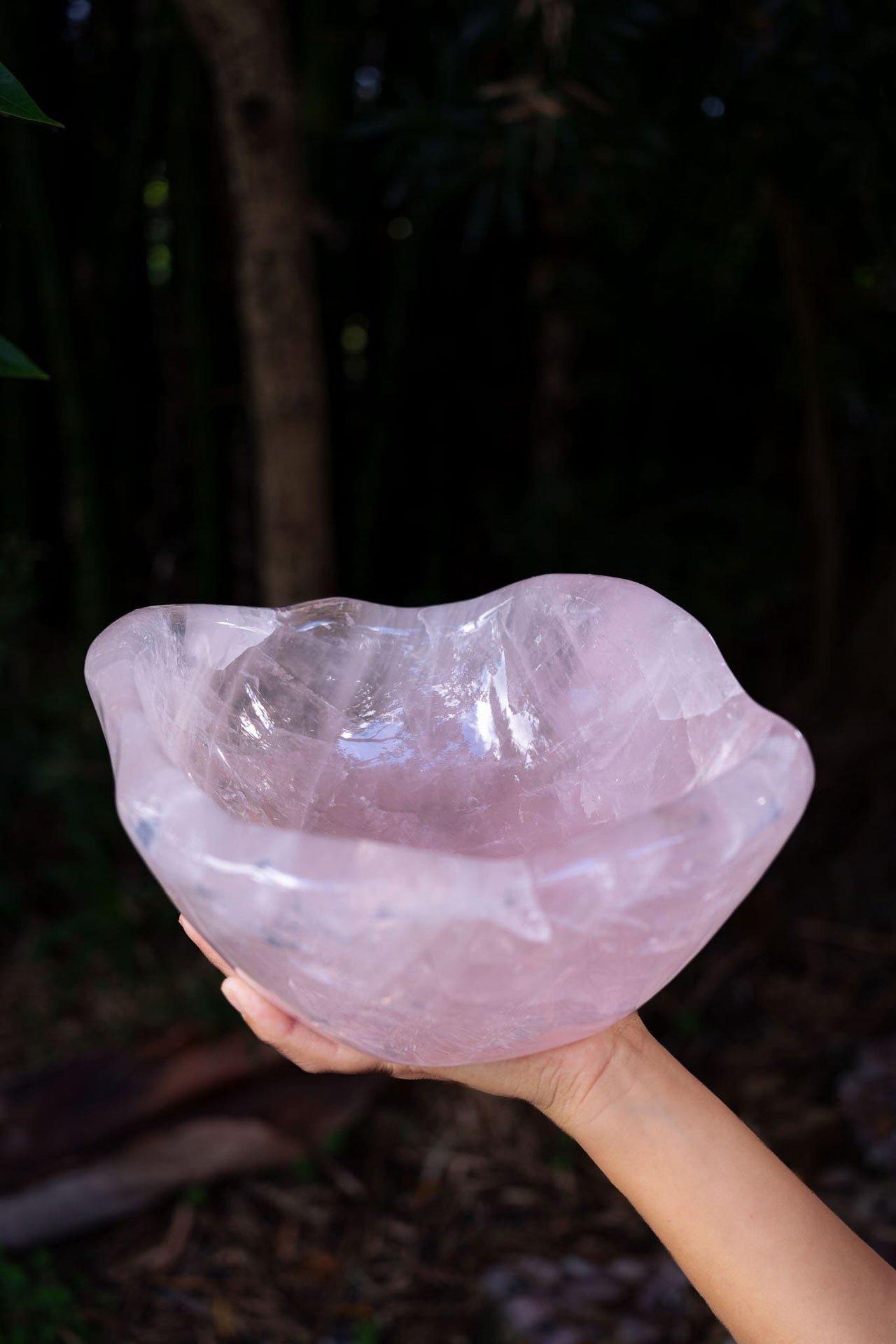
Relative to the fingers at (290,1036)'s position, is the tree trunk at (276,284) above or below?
above

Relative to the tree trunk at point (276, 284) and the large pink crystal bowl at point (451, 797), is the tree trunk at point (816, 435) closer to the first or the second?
the tree trunk at point (276, 284)

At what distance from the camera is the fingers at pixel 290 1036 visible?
0.57 meters

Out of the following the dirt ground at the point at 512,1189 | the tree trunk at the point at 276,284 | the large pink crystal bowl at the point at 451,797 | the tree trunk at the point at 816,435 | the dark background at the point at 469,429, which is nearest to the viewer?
the large pink crystal bowl at the point at 451,797

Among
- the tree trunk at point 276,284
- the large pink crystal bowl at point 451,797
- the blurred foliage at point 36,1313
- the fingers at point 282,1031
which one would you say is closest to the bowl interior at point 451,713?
the large pink crystal bowl at point 451,797

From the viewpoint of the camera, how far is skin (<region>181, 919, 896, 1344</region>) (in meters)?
0.52

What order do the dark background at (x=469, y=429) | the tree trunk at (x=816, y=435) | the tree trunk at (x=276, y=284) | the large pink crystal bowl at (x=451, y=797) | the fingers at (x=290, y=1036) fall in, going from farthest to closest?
the tree trunk at (x=816, y=435) < the dark background at (x=469, y=429) < the tree trunk at (x=276, y=284) < the fingers at (x=290, y=1036) < the large pink crystal bowl at (x=451, y=797)

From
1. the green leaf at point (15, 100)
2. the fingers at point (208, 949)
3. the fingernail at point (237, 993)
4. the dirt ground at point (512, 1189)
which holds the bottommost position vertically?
the dirt ground at point (512, 1189)

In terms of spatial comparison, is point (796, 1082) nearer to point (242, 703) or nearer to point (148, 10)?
point (242, 703)

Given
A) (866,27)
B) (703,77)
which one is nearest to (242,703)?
(866,27)

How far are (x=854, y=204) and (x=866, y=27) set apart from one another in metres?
0.34

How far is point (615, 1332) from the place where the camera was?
1.12 m

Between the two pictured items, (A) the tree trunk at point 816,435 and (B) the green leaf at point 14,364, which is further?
(A) the tree trunk at point 816,435

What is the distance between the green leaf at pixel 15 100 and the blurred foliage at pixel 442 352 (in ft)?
2.43

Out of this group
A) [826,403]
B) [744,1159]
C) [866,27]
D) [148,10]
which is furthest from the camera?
[826,403]
